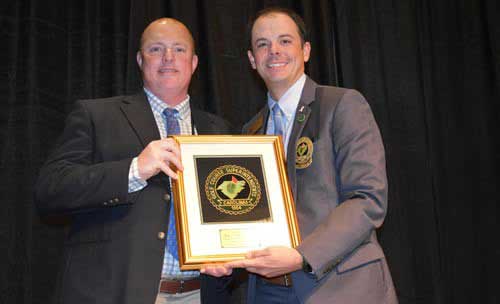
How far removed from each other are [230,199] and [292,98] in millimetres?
578

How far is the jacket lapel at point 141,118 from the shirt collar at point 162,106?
0.05 meters

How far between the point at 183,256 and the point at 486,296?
2.93 metres

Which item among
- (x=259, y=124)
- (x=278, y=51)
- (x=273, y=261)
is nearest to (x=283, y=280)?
(x=273, y=261)

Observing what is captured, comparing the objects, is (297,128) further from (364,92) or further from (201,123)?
(364,92)

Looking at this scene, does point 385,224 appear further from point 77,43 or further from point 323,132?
point 77,43

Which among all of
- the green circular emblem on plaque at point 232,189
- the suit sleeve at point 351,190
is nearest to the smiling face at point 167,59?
the green circular emblem on plaque at point 232,189

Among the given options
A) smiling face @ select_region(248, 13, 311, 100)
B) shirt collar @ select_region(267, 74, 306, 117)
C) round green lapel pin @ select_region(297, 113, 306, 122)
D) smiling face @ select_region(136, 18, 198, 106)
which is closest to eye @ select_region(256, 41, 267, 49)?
smiling face @ select_region(248, 13, 311, 100)

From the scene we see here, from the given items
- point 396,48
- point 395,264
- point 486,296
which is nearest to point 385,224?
point 395,264

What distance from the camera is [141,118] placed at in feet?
7.70

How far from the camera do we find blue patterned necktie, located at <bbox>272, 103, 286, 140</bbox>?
2355mm

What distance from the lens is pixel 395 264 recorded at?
3.71 m

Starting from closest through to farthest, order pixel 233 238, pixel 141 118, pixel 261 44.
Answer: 1. pixel 233 238
2. pixel 141 118
3. pixel 261 44

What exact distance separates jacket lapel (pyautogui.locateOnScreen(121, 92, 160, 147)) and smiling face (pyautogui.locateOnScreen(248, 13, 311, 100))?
1.78 ft

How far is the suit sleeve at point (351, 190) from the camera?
1911 mm
